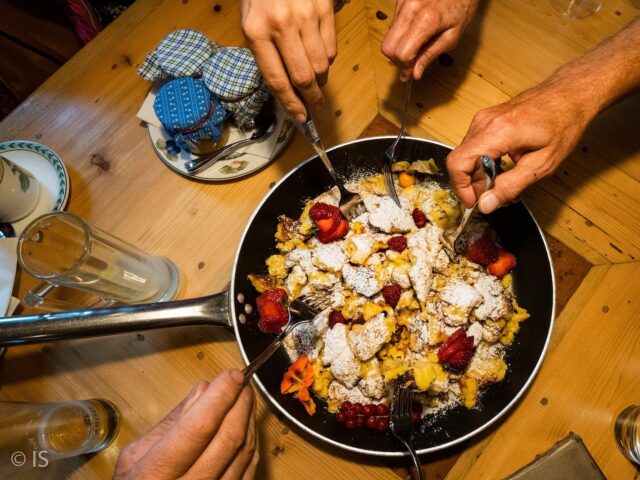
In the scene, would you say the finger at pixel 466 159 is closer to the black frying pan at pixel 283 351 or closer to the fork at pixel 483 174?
the fork at pixel 483 174

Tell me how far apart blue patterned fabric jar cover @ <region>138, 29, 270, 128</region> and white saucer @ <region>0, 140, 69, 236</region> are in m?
0.35

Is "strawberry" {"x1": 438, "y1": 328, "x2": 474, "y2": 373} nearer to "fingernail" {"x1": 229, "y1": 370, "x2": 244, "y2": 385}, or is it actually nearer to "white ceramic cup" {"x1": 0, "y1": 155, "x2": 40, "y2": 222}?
"fingernail" {"x1": 229, "y1": 370, "x2": 244, "y2": 385}

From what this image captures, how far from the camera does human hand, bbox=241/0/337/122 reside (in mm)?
771

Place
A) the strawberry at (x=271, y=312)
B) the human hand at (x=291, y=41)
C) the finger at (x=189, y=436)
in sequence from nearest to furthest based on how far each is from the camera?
the finger at (x=189, y=436), the human hand at (x=291, y=41), the strawberry at (x=271, y=312)

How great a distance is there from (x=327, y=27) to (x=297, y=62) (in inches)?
3.6

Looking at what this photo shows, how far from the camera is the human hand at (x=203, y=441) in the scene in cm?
66

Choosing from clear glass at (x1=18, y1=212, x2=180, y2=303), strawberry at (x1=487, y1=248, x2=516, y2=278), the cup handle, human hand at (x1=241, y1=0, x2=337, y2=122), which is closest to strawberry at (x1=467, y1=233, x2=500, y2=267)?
strawberry at (x1=487, y1=248, x2=516, y2=278)

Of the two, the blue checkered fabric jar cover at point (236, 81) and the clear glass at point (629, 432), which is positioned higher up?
the blue checkered fabric jar cover at point (236, 81)

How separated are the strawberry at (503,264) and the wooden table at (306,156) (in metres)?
0.15

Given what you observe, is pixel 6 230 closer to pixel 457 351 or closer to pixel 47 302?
pixel 47 302

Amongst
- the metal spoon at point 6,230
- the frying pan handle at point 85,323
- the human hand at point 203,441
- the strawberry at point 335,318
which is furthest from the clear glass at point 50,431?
the strawberry at point 335,318

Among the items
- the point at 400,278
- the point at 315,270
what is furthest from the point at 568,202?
the point at 315,270

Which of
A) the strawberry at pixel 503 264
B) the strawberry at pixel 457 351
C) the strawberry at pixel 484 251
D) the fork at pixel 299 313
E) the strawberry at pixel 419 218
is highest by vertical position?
the strawberry at pixel 419 218

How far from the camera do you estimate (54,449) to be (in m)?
0.97
